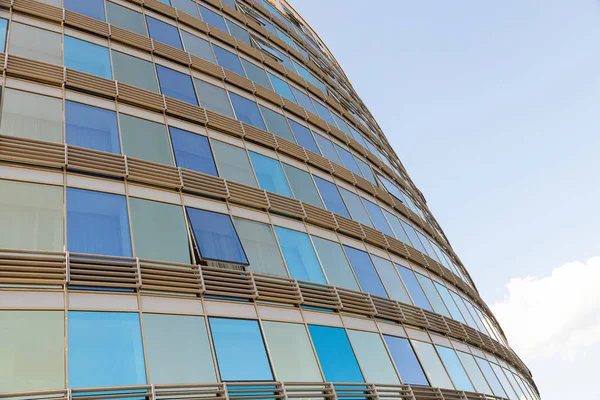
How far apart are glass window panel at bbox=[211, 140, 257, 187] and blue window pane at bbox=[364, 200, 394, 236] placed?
7038 millimetres

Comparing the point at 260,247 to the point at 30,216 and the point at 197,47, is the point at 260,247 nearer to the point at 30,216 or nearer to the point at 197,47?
the point at 30,216

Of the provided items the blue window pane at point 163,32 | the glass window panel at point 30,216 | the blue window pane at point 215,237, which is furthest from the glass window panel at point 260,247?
the blue window pane at point 163,32

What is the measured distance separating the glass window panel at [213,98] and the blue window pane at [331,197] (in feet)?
15.3

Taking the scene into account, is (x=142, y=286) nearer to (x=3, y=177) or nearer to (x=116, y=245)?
(x=116, y=245)

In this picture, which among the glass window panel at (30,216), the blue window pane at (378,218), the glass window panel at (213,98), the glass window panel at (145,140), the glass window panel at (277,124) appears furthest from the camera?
the blue window pane at (378,218)

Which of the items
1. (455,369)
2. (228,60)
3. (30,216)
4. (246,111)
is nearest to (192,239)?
(30,216)

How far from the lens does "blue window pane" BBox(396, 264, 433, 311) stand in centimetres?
2055

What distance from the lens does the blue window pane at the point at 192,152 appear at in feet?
54.1

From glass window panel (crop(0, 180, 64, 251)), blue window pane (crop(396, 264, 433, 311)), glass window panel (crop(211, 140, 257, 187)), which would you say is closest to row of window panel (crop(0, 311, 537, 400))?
glass window panel (crop(0, 180, 64, 251))

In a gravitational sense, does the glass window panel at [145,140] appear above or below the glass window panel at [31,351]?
above

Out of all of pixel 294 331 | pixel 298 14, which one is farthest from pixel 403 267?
pixel 298 14

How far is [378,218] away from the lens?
23266 millimetres

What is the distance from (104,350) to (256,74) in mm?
16705

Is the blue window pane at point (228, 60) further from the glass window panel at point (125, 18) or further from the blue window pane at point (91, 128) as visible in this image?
the blue window pane at point (91, 128)
